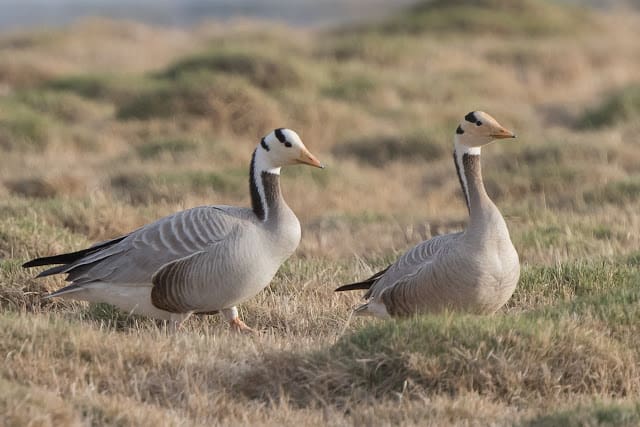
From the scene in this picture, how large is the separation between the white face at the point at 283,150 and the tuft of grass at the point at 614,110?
33.6 feet

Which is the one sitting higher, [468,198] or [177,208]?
[468,198]

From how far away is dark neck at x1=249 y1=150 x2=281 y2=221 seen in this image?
6.78 metres

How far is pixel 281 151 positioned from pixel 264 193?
280mm

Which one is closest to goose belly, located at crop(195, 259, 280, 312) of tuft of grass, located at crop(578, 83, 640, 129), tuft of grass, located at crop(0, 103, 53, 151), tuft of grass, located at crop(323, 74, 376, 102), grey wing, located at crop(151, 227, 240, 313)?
grey wing, located at crop(151, 227, 240, 313)

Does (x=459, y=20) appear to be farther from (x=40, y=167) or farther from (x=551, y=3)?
(x=40, y=167)

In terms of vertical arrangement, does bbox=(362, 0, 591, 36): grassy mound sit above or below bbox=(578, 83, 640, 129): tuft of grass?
above

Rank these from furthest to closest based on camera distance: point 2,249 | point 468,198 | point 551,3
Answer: point 551,3, point 2,249, point 468,198

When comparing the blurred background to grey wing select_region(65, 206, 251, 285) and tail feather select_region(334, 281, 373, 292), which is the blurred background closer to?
grey wing select_region(65, 206, 251, 285)

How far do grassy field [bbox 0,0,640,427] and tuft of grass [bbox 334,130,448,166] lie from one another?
31mm

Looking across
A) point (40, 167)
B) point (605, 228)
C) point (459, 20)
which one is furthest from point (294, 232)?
point (459, 20)

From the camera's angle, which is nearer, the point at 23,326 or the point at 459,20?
the point at 23,326

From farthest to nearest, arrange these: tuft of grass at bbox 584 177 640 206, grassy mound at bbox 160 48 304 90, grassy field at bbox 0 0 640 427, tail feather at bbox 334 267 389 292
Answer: grassy mound at bbox 160 48 304 90, tuft of grass at bbox 584 177 640 206, tail feather at bbox 334 267 389 292, grassy field at bbox 0 0 640 427

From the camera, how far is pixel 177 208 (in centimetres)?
1070

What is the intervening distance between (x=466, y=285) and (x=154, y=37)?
2362cm
